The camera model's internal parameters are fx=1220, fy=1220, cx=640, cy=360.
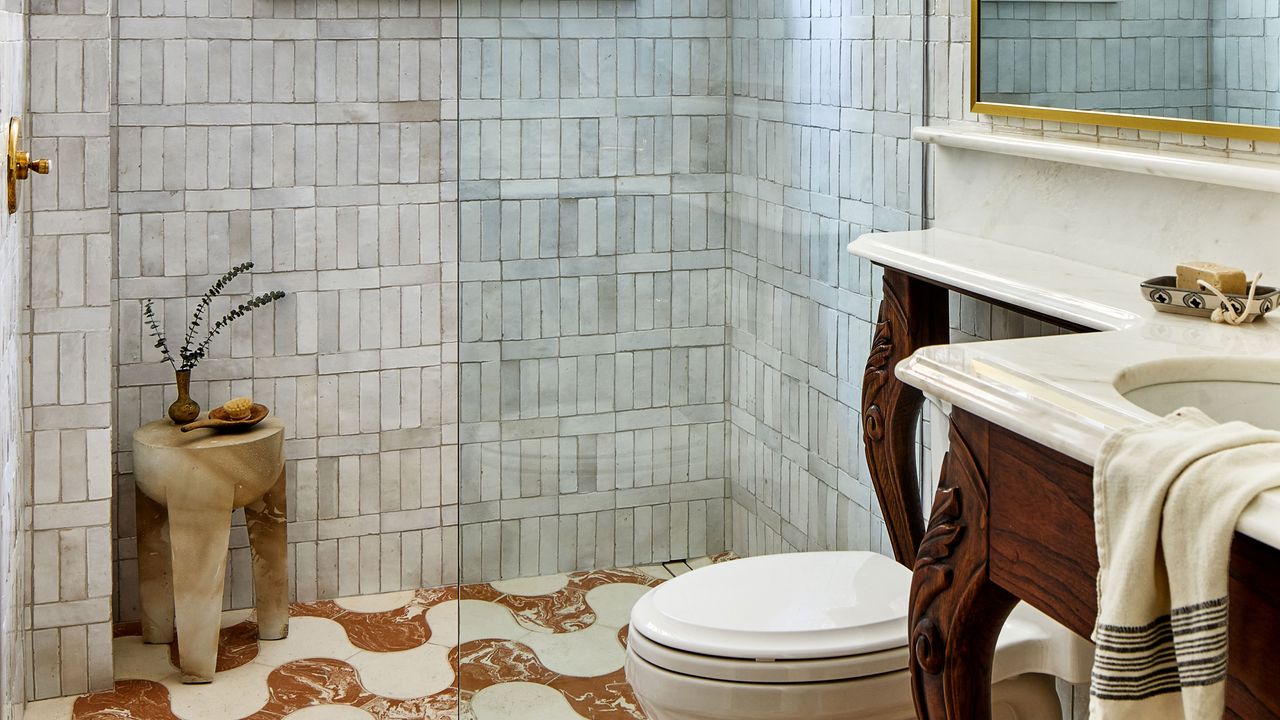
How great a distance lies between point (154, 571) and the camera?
9.09ft

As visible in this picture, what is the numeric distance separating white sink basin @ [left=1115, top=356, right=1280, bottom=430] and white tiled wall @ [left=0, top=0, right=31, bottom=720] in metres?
1.59

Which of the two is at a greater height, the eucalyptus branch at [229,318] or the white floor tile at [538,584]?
the eucalyptus branch at [229,318]

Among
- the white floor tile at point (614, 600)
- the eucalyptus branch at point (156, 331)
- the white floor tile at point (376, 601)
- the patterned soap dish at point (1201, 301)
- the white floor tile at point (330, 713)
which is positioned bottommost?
the white floor tile at point (330, 713)

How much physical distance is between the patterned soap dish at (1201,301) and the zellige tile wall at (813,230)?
2.24ft

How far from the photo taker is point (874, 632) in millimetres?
1692

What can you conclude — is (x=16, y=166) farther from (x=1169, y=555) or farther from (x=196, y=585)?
(x=1169, y=555)

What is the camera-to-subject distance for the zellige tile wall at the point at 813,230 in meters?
1.97

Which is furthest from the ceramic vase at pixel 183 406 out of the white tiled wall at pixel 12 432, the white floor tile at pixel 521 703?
the white floor tile at pixel 521 703

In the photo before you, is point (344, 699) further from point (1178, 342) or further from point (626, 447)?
point (1178, 342)

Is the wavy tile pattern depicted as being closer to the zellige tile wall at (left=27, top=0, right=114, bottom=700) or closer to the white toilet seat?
the zellige tile wall at (left=27, top=0, right=114, bottom=700)

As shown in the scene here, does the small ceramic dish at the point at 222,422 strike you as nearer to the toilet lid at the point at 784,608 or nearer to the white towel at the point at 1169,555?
the toilet lid at the point at 784,608

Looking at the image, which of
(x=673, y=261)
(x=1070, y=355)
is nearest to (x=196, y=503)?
(x=673, y=261)

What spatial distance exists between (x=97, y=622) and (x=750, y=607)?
5.19 feet

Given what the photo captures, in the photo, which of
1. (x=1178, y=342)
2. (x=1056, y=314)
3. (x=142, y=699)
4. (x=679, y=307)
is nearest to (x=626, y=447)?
(x=679, y=307)
